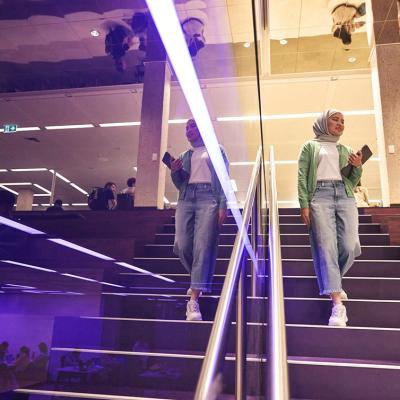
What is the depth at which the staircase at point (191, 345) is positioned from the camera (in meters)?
1.69

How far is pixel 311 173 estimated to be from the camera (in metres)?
2.57

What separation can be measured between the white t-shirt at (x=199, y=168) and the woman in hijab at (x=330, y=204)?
945 mm

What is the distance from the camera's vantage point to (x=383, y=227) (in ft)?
12.9

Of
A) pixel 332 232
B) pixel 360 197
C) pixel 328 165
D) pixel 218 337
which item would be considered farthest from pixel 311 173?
pixel 360 197

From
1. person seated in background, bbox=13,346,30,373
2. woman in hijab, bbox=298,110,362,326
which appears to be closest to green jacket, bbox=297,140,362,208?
woman in hijab, bbox=298,110,362,326

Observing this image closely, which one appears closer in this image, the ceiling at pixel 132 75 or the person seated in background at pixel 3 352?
the ceiling at pixel 132 75

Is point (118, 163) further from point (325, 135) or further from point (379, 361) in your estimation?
point (379, 361)

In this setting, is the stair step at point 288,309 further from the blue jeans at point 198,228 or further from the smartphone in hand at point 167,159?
the smartphone in hand at point 167,159

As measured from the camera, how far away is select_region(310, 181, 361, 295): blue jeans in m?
2.36

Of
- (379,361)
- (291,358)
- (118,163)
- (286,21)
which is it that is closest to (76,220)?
(291,358)

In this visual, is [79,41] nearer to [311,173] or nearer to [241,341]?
[241,341]

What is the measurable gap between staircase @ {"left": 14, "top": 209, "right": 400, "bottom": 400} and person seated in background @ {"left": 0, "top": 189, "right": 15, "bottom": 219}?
690 millimetres

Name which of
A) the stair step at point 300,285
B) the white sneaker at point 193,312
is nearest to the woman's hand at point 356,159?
the stair step at point 300,285

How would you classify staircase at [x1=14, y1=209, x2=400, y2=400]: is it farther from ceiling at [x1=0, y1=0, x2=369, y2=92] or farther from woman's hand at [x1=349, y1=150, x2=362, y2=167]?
ceiling at [x1=0, y1=0, x2=369, y2=92]
